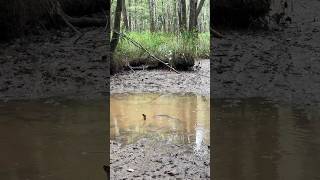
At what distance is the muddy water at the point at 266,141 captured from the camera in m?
3.92

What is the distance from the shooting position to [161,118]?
6562 mm

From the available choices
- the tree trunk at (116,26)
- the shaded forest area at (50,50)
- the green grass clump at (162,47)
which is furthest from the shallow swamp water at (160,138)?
the green grass clump at (162,47)

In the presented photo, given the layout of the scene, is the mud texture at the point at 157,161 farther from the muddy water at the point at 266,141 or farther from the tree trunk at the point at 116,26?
the tree trunk at the point at 116,26

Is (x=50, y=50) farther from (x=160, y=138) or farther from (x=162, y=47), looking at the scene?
Answer: (x=160, y=138)

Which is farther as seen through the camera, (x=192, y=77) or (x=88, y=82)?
(x=192, y=77)

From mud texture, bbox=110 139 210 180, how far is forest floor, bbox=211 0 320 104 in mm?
3077

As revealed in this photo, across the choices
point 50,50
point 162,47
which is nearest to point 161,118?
point 50,50

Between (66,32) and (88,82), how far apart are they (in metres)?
2.29

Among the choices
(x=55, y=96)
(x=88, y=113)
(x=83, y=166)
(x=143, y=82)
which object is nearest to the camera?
(x=83, y=166)

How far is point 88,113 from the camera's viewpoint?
21.2 ft

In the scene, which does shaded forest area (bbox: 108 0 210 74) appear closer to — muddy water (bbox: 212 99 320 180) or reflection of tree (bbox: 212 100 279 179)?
reflection of tree (bbox: 212 100 279 179)

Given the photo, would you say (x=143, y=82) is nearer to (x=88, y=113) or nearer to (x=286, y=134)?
(x=88, y=113)

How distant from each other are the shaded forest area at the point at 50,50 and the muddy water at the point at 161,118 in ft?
2.95

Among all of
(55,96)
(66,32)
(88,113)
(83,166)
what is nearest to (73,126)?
(88,113)
